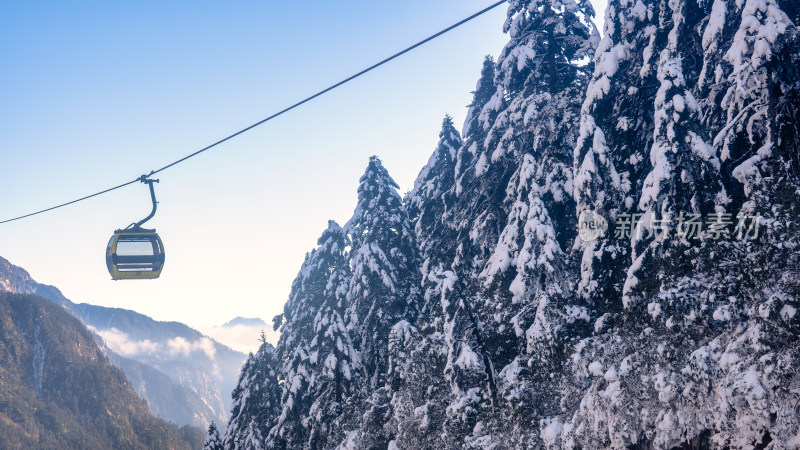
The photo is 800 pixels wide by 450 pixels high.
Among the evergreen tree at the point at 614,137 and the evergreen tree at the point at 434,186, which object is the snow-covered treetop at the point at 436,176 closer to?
the evergreen tree at the point at 434,186

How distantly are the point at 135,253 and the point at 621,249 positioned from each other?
12.4m

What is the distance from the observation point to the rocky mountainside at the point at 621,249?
11055 mm

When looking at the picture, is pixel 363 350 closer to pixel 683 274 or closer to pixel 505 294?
pixel 505 294

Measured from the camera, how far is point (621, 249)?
1431 centimetres

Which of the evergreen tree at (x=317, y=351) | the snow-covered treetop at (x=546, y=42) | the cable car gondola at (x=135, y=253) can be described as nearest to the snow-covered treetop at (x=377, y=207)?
the evergreen tree at (x=317, y=351)

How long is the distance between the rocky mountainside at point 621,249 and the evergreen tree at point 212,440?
16.5 metres

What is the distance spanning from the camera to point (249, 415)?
32375mm

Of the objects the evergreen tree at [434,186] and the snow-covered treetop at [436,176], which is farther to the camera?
the snow-covered treetop at [436,176]

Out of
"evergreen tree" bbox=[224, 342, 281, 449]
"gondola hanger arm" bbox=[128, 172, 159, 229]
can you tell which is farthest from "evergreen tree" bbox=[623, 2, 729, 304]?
"evergreen tree" bbox=[224, 342, 281, 449]

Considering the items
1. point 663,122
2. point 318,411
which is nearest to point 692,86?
point 663,122

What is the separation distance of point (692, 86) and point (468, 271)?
31.5ft

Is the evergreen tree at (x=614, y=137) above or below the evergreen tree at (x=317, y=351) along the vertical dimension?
above

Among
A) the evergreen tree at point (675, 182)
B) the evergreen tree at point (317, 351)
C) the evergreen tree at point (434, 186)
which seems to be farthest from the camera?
the evergreen tree at point (317, 351)

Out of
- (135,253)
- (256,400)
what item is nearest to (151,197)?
(135,253)
